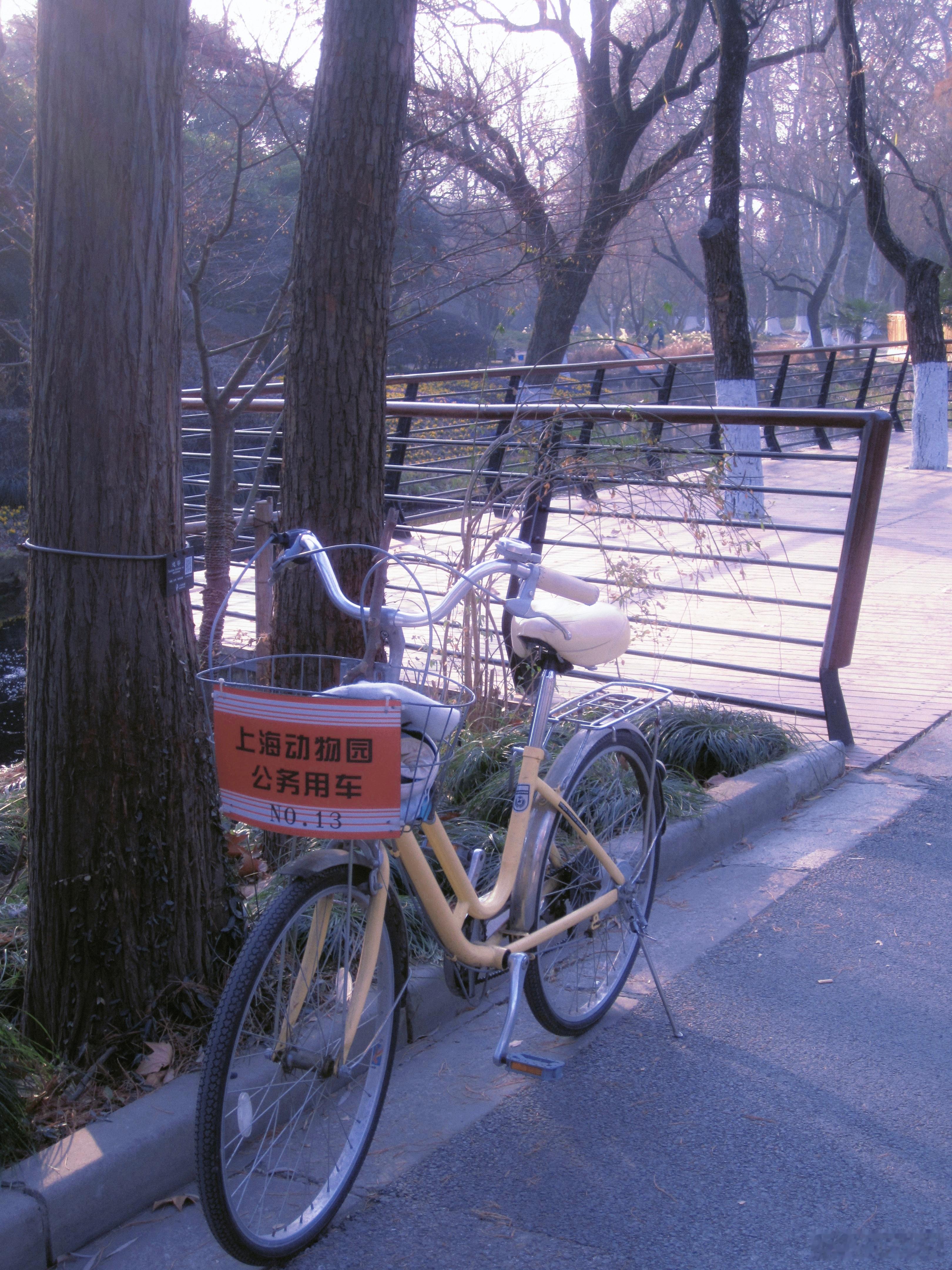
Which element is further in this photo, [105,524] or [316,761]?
[105,524]

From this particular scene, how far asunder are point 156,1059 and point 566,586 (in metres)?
1.51

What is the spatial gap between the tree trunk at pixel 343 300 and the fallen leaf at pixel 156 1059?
1654 mm

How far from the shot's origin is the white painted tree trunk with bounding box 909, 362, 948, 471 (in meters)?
15.9

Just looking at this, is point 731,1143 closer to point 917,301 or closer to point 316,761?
point 316,761

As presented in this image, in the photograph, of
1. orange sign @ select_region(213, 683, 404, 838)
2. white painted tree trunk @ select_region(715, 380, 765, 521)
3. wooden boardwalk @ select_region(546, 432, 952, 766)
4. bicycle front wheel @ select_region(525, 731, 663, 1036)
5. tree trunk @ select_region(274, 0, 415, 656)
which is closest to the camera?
orange sign @ select_region(213, 683, 404, 838)

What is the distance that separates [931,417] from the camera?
1598cm

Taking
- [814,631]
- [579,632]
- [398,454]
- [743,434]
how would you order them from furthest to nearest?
[743,434] → [398,454] → [814,631] → [579,632]

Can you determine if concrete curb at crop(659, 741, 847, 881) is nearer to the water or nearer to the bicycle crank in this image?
the bicycle crank

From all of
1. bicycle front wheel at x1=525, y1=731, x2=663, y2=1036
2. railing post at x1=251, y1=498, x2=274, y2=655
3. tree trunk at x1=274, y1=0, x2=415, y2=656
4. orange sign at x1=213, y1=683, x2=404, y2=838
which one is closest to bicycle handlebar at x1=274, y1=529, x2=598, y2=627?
orange sign at x1=213, y1=683, x2=404, y2=838

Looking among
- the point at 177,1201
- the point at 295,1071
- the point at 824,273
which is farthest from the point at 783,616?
the point at 824,273

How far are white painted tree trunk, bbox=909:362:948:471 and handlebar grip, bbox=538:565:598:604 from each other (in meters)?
14.5

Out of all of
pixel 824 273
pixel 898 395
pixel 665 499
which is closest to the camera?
pixel 665 499

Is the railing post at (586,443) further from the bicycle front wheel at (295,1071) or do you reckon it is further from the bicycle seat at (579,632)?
the bicycle front wheel at (295,1071)

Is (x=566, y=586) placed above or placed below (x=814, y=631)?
above
